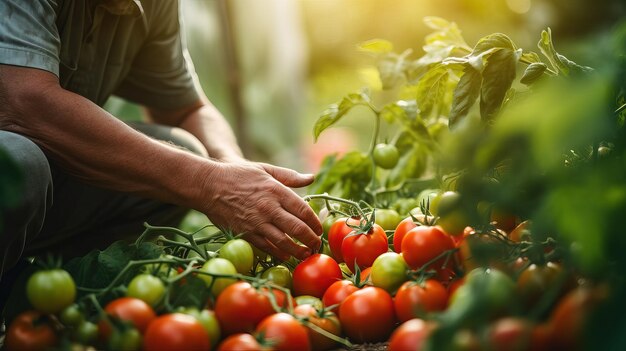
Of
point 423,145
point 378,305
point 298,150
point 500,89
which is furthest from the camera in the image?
point 298,150

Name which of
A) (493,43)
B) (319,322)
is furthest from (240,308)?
(493,43)

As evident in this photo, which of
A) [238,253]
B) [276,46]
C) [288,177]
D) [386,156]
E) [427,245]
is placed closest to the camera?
[427,245]

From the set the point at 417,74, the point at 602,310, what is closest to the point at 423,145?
the point at 417,74

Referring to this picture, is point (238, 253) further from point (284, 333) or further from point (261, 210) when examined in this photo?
point (284, 333)

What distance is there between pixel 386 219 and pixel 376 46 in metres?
0.63

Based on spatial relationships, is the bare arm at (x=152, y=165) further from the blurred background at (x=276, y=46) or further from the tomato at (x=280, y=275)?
the blurred background at (x=276, y=46)

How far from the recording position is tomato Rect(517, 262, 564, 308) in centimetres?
106

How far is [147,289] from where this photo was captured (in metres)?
1.25

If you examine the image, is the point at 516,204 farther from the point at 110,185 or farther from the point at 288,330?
the point at 110,185

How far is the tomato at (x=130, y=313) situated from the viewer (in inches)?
45.3

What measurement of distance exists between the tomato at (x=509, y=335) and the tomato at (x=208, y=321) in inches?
21.3

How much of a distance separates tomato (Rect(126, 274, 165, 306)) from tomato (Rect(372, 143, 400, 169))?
3.06 feet

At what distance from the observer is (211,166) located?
155 centimetres

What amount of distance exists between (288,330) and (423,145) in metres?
1.11
